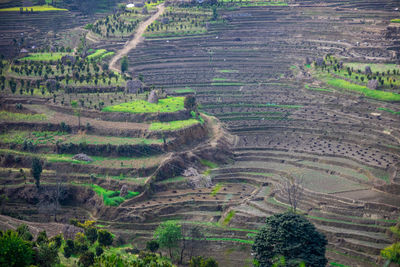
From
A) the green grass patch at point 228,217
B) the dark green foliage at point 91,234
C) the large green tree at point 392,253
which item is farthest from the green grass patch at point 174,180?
the large green tree at point 392,253

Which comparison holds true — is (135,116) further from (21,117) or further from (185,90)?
(185,90)

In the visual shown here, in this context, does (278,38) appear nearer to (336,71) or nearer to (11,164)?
(336,71)

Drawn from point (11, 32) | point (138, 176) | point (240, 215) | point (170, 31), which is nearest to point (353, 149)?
point (240, 215)

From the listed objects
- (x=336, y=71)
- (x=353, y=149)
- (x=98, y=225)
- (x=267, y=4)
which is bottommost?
(x=98, y=225)

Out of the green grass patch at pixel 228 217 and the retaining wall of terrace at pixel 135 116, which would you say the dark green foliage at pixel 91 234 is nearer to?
the green grass patch at pixel 228 217

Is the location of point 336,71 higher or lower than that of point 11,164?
higher

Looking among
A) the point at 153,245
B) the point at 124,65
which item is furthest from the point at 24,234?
the point at 124,65
